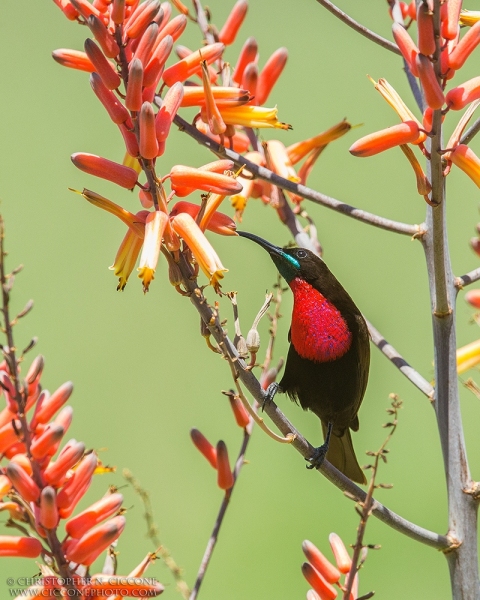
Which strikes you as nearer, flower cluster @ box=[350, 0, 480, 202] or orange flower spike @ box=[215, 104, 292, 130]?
flower cluster @ box=[350, 0, 480, 202]

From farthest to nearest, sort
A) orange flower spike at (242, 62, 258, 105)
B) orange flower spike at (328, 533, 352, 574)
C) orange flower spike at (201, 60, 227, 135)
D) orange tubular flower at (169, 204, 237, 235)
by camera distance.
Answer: orange flower spike at (242, 62, 258, 105), orange flower spike at (201, 60, 227, 135), orange flower spike at (328, 533, 352, 574), orange tubular flower at (169, 204, 237, 235)

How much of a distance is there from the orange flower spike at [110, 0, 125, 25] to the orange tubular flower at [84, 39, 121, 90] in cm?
6

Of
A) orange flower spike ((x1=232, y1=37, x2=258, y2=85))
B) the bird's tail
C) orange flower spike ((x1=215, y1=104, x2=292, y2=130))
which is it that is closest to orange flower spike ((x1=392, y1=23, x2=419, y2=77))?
orange flower spike ((x1=215, y1=104, x2=292, y2=130))

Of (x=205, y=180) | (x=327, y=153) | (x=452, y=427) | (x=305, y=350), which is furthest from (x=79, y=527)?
(x=327, y=153)

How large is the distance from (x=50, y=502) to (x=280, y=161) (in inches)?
40.4

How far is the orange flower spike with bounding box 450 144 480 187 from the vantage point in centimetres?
121

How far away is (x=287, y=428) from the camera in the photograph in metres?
1.25

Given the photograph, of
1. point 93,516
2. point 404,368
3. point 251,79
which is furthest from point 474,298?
point 93,516

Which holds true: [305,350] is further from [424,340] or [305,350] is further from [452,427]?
[424,340]

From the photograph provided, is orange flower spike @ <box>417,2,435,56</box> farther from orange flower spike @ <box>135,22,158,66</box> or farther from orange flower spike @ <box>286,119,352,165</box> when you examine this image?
orange flower spike @ <box>286,119,352,165</box>

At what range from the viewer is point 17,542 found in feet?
3.40

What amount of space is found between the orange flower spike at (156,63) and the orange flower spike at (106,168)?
0.12m

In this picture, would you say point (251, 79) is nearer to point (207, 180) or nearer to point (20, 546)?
point (207, 180)

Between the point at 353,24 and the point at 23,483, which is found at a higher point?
the point at 353,24
